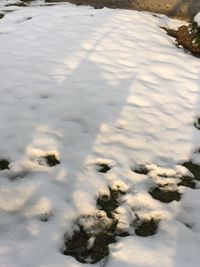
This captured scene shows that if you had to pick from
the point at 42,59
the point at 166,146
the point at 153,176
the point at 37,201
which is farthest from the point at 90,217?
the point at 42,59

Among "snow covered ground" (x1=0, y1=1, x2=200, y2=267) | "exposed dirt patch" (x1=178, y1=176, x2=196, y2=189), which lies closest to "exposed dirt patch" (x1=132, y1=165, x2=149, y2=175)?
"snow covered ground" (x1=0, y1=1, x2=200, y2=267)

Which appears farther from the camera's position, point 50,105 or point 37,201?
point 50,105

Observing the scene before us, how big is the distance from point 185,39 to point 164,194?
5776 millimetres

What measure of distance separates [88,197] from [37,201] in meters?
0.51

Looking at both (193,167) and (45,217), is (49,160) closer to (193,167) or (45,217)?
(45,217)

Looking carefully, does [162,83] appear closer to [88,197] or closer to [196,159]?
[196,159]

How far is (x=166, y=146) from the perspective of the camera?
4.85m

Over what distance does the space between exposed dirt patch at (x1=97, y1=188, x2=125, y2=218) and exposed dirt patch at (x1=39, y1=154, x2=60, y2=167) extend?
70 centimetres

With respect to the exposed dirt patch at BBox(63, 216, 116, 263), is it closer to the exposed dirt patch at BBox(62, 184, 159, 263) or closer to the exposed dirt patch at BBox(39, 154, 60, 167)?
the exposed dirt patch at BBox(62, 184, 159, 263)

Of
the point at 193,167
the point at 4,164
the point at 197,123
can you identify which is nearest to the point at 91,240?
the point at 4,164

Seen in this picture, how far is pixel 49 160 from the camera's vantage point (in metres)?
4.36

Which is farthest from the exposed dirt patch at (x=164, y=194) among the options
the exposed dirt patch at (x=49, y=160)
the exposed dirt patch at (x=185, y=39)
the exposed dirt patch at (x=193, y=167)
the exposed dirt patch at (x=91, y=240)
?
the exposed dirt patch at (x=185, y=39)

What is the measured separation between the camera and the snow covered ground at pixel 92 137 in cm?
342

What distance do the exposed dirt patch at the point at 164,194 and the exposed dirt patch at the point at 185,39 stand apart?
4.94m
